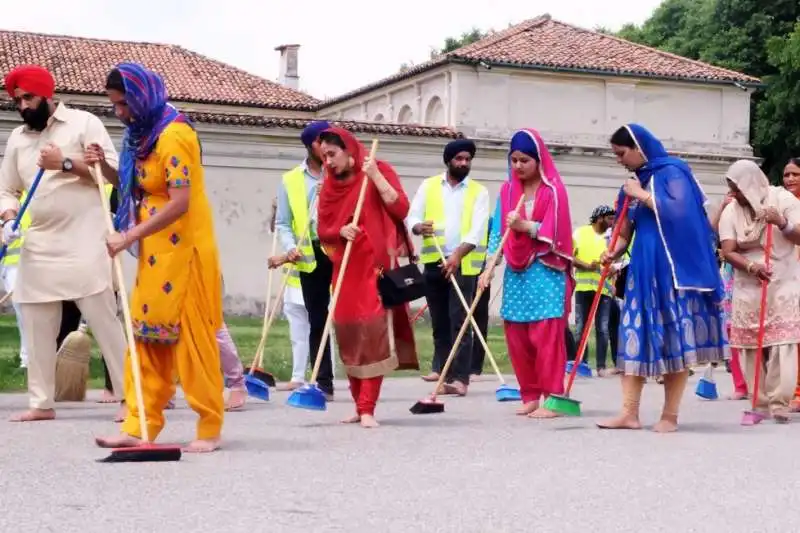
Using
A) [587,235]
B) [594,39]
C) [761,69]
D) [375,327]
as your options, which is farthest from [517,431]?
[761,69]

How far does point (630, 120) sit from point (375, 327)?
1363 inches

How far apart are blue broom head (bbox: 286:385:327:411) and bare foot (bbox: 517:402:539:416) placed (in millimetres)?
1792

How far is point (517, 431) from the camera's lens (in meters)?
9.90

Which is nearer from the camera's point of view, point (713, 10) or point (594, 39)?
point (594, 39)

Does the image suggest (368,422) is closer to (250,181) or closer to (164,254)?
(164,254)

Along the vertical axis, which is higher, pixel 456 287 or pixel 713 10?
pixel 713 10

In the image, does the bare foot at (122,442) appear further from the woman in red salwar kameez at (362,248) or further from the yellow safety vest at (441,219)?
the yellow safety vest at (441,219)

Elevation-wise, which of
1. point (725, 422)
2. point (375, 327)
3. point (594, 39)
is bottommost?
point (725, 422)

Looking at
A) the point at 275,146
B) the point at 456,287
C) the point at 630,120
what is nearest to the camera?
the point at 456,287

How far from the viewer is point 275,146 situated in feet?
117

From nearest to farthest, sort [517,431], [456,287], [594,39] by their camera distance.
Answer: [517,431], [456,287], [594,39]

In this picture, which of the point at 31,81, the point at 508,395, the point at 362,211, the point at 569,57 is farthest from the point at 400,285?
the point at 569,57

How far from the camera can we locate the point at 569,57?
44031 mm

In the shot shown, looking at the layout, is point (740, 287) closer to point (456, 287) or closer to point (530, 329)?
point (530, 329)
